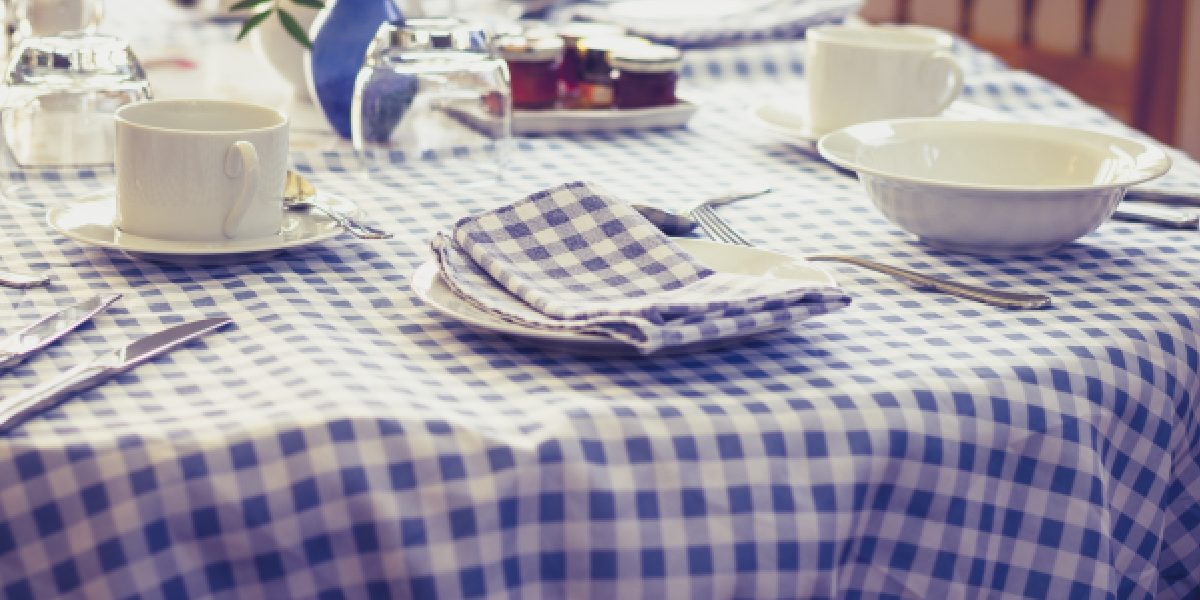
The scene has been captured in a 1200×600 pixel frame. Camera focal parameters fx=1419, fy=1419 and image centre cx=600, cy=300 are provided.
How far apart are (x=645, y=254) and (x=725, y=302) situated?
10 centimetres

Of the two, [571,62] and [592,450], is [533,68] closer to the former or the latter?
[571,62]

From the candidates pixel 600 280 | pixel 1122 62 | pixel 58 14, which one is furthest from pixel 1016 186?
pixel 1122 62

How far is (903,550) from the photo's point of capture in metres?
0.68

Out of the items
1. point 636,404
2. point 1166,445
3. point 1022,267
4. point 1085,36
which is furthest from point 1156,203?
point 1085,36

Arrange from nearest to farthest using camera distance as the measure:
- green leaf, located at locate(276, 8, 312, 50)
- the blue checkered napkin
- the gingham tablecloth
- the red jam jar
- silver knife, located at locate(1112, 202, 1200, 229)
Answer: the gingham tablecloth → silver knife, located at locate(1112, 202, 1200, 229) → green leaf, located at locate(276, 8, 312, 50) → the red jam jar → the blue checkered napkin

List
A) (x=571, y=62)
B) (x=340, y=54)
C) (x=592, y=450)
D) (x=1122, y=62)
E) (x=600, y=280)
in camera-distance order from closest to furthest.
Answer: (x=592, y=450) → (x=600, y=280) → (x=340, y=54) → (x=571, y=62) → (x=1122, y=62)

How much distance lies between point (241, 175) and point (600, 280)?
23cm

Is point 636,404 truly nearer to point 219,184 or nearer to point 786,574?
point 786,574

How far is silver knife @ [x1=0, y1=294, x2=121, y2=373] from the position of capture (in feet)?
2.19

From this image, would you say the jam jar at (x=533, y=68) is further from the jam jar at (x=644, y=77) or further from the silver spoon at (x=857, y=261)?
the silver spoon at (x=857, y=261)

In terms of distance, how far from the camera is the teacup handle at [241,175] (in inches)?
32.4

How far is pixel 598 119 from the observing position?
1274mm

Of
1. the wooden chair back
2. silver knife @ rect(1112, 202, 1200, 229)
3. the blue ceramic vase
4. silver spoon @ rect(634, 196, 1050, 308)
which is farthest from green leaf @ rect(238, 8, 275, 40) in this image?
the wooden chair back

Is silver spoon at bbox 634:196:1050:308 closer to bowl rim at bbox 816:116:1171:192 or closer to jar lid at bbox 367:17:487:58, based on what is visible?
bowl rim at bbox 816:116:1171:192
